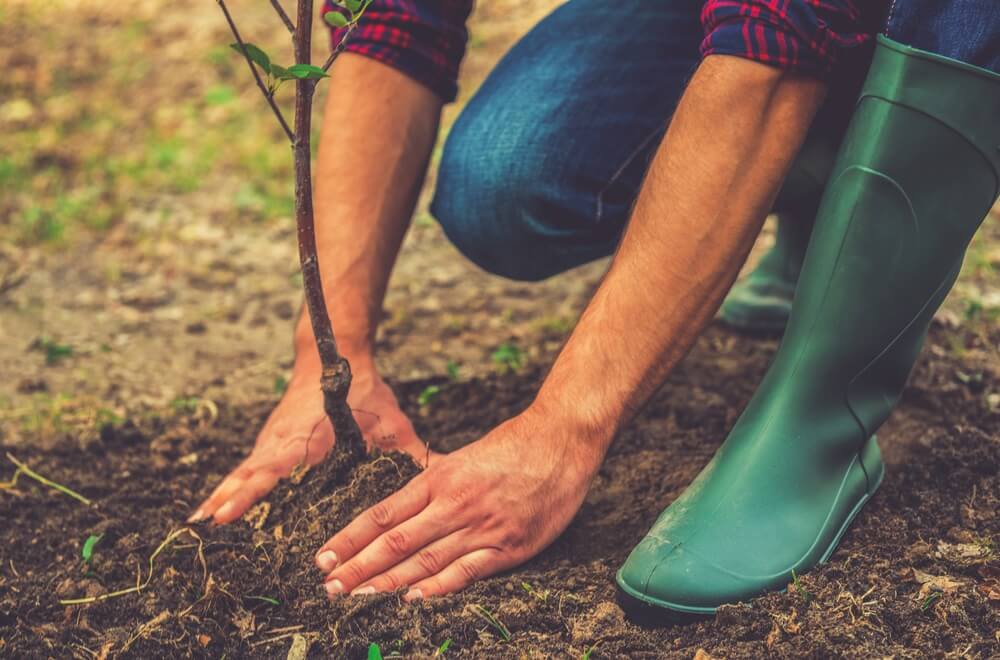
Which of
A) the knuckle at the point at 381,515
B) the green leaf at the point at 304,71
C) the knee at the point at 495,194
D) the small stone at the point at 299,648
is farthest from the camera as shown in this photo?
the knee at the point at 495,194

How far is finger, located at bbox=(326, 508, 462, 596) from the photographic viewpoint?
4.74 ft

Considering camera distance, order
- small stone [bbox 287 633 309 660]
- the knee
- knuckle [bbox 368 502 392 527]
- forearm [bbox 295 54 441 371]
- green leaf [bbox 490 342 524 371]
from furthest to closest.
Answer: green leaf [bbox 490 342 524 371]
the knee
forearm [bbox 295 54 441 371]
knuckle [bbox 368 502 392 527]
small stone [bbox 287 633 309 660]

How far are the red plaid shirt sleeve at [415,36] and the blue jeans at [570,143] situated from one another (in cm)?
18

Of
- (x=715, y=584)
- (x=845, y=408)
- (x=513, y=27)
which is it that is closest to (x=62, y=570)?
(x=715, y=584)

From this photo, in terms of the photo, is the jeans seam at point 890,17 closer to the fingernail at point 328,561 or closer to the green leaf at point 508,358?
the fingernail at point 328,561

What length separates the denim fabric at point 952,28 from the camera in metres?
1.31

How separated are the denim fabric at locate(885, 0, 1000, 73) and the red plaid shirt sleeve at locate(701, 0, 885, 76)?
0.07 m

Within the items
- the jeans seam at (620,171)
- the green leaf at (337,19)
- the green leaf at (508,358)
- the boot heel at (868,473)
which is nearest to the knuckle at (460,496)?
the boot heel at (868,473)

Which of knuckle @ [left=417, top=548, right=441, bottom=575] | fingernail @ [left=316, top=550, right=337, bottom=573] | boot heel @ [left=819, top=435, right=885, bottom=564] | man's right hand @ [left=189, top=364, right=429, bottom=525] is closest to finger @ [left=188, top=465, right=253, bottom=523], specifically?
man's right hand @ [left=189, top=364, right=429, bottom=525]

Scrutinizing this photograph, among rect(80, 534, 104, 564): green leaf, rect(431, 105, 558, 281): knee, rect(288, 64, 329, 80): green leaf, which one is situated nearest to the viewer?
rect(288, 64, 329, 80): green leaf

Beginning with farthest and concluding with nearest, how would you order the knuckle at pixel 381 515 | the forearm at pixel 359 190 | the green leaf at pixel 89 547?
the forearm at pixel 359 190 → the green leaf at pixel 89 547 → the knuckle at pixel 381 515

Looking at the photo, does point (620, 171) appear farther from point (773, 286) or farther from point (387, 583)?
point (387, 583)

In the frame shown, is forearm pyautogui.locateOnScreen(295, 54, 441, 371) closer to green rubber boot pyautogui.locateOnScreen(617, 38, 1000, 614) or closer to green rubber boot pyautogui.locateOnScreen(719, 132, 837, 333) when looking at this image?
green rubber boot pyautogui.locateOnScreen(617, 38, 1000, 614)

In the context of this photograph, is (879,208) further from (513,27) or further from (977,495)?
(513,27)
